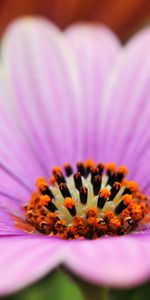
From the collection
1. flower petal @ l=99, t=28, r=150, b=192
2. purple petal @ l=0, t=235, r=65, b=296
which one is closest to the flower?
flower petal @ l=99, t=28, r=150, b=192

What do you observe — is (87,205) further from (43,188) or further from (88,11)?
(88,11)

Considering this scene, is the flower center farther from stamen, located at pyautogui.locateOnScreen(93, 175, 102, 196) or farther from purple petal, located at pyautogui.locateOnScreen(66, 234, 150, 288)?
purple petal, located at pyautogui.locateOnScreen(66, 234, 150, 288)

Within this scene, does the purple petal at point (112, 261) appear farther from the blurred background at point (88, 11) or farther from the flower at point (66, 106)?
the blurred background at point (88, 11)

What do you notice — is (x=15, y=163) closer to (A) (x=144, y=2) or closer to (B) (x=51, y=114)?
(B) (x=51, y=114)

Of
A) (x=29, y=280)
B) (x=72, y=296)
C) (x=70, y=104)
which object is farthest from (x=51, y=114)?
(x=29, y=280)

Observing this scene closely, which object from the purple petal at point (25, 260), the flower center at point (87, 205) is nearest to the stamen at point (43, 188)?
the flower center at point (87, 205)

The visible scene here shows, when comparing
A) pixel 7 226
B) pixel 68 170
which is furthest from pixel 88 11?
pixel 7 226
